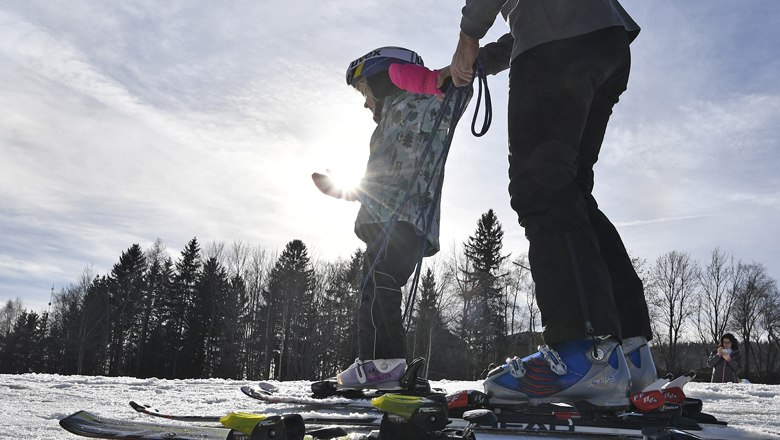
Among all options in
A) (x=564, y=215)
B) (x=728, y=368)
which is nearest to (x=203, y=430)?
(x=564, y=215)

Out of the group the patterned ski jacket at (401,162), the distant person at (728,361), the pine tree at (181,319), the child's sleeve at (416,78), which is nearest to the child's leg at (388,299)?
the patterned ski jacket at (401,162)

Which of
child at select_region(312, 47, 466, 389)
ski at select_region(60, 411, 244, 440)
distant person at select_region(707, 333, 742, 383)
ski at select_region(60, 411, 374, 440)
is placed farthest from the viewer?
distant person at select_region(707, 333, 742, 383)

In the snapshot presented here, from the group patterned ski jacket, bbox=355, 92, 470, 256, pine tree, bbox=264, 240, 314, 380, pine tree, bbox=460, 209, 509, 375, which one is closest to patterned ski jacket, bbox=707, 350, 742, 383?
patterned ski jacket, bbox=355, 92, 470, 256

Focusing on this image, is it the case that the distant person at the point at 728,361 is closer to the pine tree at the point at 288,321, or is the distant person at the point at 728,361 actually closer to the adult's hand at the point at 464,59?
the adult's hand at the point at 464,59

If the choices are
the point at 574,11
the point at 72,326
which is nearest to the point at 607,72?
the point at 574,11

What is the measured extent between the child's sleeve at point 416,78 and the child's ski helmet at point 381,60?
0.59 meters

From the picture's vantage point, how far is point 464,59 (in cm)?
204

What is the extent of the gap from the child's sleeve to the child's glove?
89 cm

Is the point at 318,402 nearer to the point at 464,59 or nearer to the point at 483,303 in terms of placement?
the point at 464,59

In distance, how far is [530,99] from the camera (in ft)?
5.57

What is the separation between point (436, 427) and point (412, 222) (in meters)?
2.20

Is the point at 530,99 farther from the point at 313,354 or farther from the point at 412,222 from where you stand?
the point at 313,354

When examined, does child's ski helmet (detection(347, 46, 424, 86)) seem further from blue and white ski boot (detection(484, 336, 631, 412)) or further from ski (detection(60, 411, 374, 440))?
ski (detection(60, 411, 374, 440))

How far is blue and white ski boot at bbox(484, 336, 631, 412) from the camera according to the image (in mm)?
1496
